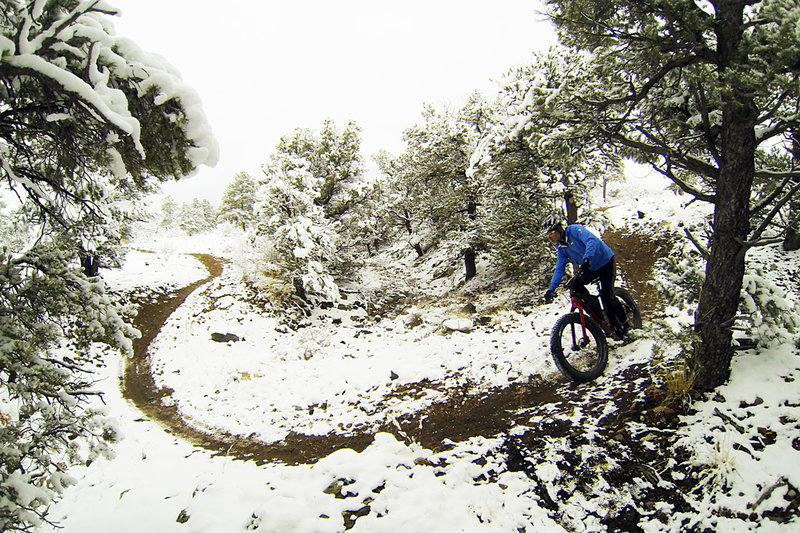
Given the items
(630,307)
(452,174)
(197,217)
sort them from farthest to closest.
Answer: (197,217) → (452,174) → (630,307)

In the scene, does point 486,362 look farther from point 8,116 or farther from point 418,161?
point 418,161

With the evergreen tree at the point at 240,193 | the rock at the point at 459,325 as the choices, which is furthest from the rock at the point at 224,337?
the evergreen tree at the point at 240,193

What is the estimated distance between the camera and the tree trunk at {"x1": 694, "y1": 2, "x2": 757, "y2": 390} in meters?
3.94

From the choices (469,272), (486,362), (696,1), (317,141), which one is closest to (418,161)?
(317,141)

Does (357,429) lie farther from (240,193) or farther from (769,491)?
(240,193)

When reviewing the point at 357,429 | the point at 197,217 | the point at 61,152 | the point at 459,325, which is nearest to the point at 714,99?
the point at 61,152

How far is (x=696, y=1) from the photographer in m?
3.90

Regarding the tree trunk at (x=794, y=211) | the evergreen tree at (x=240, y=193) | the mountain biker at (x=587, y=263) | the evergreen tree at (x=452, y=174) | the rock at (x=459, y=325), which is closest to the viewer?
the tree trunk at (x=794, y=211)

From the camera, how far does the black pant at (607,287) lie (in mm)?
6043

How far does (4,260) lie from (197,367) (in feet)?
28.3

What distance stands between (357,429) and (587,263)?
5253mm

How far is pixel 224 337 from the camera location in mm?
12953

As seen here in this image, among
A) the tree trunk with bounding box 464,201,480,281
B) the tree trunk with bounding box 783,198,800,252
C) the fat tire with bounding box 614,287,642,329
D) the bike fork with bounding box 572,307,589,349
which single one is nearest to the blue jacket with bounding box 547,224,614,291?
the bike fork with bounding box 572,307,589,349

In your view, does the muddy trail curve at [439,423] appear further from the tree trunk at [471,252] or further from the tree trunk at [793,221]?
the tree trunk at [471,252]
